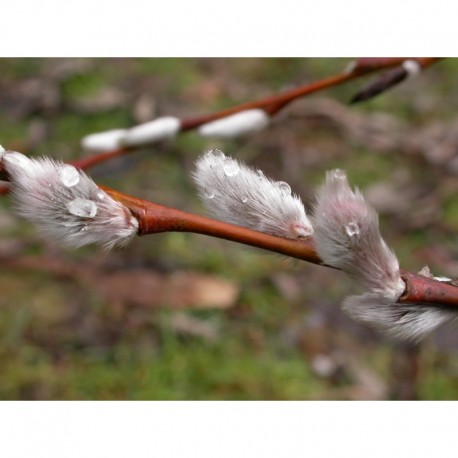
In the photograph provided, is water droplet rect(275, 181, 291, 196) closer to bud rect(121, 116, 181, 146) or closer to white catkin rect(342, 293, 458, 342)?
white catkin rect(342, 293, 458, 342)

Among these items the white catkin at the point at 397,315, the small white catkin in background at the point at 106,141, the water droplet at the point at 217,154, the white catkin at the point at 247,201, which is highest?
the small white catkin in background at the point at 106,141

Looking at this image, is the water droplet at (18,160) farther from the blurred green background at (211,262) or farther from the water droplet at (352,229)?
the blurred green background at (211,262)

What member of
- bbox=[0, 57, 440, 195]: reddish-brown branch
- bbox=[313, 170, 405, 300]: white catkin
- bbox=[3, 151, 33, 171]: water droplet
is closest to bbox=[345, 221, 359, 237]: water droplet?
bbox=[313, 170, 405, 300]: white catkin

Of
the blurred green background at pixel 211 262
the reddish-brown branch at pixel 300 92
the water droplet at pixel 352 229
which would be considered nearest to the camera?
the water droplet at pixel 352 229

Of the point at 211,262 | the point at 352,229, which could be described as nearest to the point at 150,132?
the point at 352,229

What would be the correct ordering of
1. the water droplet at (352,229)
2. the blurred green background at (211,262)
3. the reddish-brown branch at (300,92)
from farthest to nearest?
1. the blurred green background at (211,262)
2. the reddish-brown branch at (300,92)
3. the water droplet at (352,229)

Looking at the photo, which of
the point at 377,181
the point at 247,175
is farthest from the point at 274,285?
the point at 247,175

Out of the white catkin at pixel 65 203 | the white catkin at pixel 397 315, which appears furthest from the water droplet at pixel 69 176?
the white catkin at pixel 397 315

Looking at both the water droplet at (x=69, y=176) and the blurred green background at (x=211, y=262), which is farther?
the blurred green background at (x=211, y=262)
